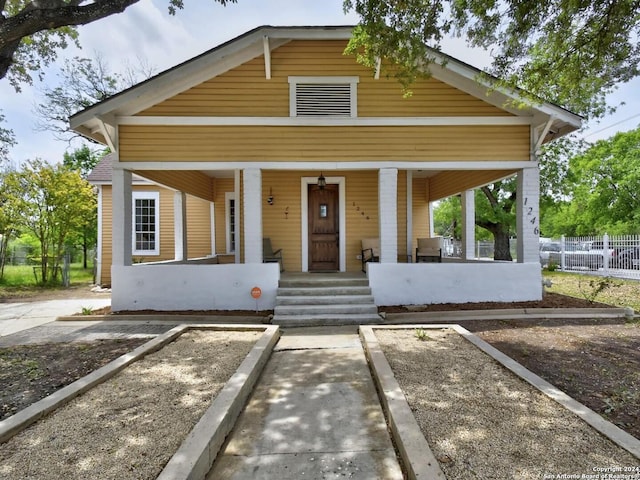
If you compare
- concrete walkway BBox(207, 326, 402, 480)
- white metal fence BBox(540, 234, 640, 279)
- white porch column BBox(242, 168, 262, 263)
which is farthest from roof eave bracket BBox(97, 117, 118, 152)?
white metal fence BBox(540, 234, 640, 279)

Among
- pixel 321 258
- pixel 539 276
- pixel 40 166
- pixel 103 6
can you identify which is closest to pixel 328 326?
pixel 321 258

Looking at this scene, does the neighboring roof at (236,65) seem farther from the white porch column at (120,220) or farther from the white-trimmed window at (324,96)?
the white porch column at (120,220)

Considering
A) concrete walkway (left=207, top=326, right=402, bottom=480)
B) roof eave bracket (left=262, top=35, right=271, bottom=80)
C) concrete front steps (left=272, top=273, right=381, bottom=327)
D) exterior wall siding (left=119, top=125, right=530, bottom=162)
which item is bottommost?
concrete walkway (left=207, top=326, right=402, bottom=480)

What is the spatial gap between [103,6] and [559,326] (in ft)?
30.0

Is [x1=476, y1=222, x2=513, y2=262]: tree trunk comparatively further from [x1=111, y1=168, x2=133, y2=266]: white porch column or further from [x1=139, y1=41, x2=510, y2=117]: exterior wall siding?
[x1=111, y1=168, x2=133, y2=266]: white porch column

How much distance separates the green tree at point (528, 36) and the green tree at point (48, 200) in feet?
38.8

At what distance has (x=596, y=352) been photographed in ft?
14.7

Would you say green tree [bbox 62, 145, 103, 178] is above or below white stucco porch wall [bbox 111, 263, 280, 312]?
above

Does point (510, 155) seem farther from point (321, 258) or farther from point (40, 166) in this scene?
point (40, 166)

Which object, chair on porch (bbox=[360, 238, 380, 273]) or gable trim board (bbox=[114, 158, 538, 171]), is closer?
gable trim board (bbox=[114, 158, 538, 171])

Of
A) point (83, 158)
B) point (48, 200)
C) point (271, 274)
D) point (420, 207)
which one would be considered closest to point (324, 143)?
point (271, 274)

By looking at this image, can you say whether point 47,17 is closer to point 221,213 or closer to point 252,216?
point 252,216

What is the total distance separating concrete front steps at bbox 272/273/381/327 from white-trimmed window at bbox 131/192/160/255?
6.65m

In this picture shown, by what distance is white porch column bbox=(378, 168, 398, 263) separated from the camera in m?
7.16
